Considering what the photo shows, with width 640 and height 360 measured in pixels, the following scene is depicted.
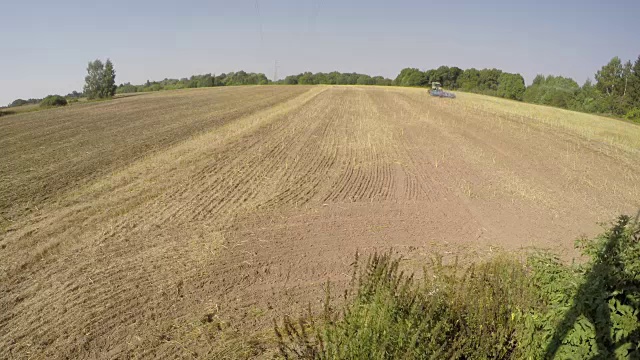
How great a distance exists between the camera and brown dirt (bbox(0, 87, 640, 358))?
16.9 ft

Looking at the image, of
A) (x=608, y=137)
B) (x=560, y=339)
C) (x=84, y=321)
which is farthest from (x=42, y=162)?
(x=608, y=137)

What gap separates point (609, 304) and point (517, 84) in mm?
96732

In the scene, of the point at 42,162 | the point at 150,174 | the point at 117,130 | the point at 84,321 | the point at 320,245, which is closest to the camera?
the point at 84,321

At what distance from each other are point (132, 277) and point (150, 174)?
624 cm

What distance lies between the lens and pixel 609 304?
3.45 meters

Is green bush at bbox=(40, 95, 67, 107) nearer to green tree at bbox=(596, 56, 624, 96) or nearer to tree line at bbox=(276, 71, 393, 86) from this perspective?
tree line at bbox=(276, 71, 393, 86)

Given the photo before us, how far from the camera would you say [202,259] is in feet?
22.0

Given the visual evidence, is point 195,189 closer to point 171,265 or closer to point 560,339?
point 171,265

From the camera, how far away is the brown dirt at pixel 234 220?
5.16 metres

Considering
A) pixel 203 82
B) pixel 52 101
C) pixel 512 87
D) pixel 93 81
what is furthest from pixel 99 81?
pixel 512 87

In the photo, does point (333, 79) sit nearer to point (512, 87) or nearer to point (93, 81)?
point (512, 87)

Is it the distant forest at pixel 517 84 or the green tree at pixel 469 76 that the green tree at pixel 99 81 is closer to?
the distant forest at pixel 517 84

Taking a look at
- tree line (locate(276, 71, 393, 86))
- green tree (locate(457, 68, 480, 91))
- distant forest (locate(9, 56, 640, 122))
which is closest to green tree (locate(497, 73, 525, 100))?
distant forest (locate(9, 56, 640, 122))

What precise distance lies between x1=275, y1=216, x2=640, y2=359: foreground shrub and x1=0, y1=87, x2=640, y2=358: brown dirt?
1482 mm
